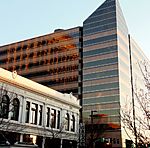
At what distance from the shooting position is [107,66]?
8106cm

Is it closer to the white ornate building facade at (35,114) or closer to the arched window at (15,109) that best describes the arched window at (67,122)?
the white ornate building facade at (35,114)

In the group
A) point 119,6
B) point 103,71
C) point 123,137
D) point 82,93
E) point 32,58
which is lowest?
point 123,137

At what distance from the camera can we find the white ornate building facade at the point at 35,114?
3488 cm

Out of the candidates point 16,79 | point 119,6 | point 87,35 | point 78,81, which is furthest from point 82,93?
point 16,79

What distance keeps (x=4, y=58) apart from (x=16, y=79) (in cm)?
6126

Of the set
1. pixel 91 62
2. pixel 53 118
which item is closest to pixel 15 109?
pixel 53 118

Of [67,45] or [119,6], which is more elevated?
[119,6]

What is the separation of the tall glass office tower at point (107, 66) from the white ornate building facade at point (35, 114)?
93.3 feet

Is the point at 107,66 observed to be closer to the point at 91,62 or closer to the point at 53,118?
the point at 91,62

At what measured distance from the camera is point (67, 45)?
288ft

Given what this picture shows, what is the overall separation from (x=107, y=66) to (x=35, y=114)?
43.8 metres

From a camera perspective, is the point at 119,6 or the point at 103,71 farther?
the point at 119,6

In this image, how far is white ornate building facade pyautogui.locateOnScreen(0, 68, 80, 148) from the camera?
34875 mm

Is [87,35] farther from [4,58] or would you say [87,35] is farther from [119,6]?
[4,58]
